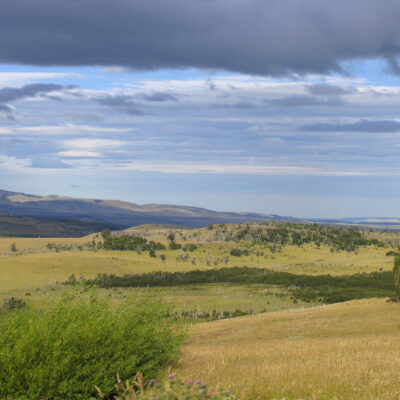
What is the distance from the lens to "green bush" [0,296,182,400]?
32.7ft

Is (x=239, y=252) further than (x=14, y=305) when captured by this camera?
Yes

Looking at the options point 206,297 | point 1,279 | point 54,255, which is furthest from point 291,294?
point 54,255

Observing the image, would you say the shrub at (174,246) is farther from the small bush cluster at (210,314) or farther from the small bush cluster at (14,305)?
the small bush cluster at (14,305)

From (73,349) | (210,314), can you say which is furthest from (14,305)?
(210,314)

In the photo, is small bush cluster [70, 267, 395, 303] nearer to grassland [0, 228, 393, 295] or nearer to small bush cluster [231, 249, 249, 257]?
grassland [0, 228, 393, 295]

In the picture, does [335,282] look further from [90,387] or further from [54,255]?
[90,387]

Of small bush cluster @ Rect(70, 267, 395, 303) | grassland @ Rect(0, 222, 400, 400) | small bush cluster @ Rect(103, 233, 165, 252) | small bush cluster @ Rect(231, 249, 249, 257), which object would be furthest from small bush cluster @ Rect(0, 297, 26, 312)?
small bush cluster @ Rect(231, 249, 249, 257)

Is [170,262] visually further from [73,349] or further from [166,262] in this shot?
[73,349]

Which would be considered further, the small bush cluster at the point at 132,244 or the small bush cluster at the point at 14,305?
the small bush cluster at the point at 132,244

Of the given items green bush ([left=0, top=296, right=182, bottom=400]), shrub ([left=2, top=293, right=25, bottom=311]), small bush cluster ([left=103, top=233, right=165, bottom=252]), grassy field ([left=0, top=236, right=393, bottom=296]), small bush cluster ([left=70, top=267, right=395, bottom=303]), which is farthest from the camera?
small bush cluster ([left=103, top=233, right=165, bottom=252])

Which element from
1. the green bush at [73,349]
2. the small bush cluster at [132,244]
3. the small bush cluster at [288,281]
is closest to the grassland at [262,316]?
the green bush at [73,349]

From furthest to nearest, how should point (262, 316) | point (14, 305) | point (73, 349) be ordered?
point (262, 316) < point (14, 305) < point (73, 349)

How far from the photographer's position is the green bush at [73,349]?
998 cm

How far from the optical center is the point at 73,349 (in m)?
10.5
